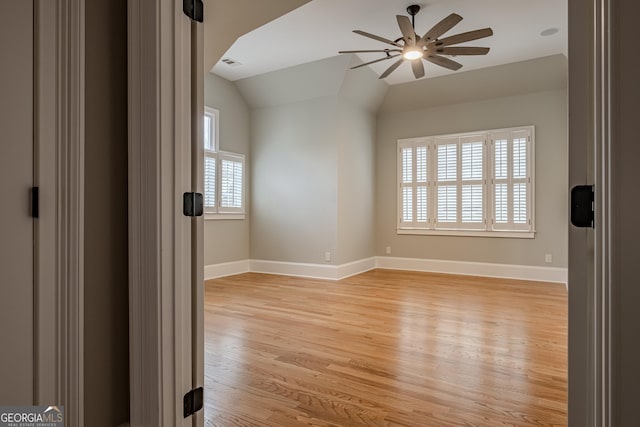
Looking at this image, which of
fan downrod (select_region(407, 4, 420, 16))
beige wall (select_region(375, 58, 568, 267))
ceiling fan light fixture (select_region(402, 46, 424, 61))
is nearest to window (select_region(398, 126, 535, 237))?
beige wall (select_region(375, 58, 568, 267))

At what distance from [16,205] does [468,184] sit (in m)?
6.13

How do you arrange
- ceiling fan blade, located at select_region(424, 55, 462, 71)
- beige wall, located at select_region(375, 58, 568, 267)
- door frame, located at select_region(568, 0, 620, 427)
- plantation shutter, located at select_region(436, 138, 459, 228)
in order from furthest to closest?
plantation shutter, located at select_region(436, 138, 459, 228)
beige wall, located at select_region(375, 58, 568, 267)
ceiling fan blade, located at select_region(424, 55, 462, 71)
door frame, located at select_region(568, 0, 620, 427)

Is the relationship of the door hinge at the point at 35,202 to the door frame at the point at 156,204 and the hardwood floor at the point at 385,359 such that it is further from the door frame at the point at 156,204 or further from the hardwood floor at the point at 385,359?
the hardwood floor at the point at 385,359

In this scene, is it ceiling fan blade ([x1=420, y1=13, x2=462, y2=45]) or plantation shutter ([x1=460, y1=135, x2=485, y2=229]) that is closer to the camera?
ceiling fan blade ([x1=420, y1=13, x2=462, y2=45])

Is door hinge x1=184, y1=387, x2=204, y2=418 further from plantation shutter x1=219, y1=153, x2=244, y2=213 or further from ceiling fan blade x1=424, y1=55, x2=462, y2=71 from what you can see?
plantation shutter x1=219, y1=153, x2=244, y2=213

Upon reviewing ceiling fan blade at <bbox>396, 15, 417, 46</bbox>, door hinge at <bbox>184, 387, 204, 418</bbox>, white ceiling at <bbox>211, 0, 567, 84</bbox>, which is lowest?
door hinge at <bbox>184, 387, 204, 418</bbox>

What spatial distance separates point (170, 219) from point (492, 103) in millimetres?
6090

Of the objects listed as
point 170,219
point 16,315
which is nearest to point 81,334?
point 16,315

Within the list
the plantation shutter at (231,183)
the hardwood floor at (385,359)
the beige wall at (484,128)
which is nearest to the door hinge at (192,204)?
the hardwood floor at (385,359)

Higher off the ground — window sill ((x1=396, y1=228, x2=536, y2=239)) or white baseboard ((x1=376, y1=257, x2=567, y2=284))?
window sill ((x1=396, y1=228, x2=536, y2=239))

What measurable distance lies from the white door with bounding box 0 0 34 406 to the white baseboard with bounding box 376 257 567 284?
241 inches

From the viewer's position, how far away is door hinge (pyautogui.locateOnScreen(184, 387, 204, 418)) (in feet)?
4.32

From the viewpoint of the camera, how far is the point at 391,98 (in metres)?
6.57

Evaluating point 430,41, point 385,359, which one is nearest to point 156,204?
point 385,359
